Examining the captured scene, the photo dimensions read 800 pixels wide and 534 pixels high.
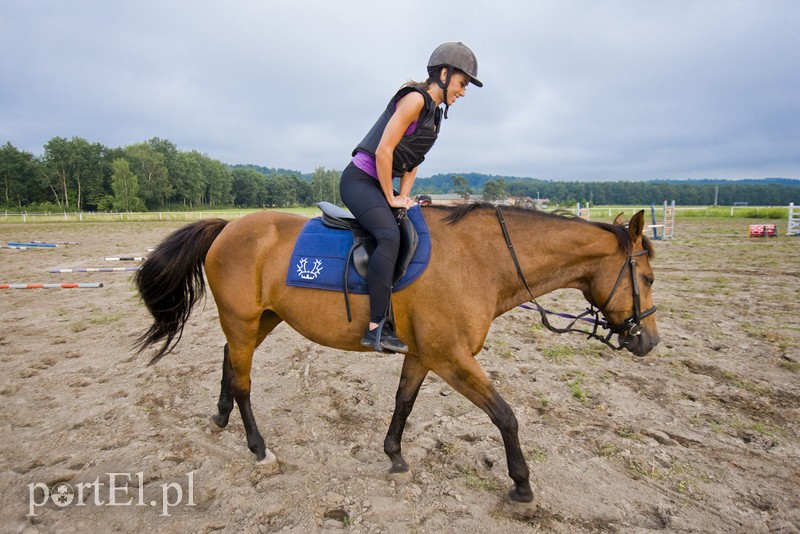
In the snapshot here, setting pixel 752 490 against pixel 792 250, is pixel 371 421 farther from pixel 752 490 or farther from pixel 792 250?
pixel 792 250

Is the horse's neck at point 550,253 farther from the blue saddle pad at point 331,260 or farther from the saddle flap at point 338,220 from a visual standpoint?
the saddle flap at point 338,220

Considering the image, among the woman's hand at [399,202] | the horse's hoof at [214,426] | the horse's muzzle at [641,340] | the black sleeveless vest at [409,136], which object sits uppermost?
the black sleeveless vest at [409,136]

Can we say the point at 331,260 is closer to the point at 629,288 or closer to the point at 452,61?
the point at 452,61

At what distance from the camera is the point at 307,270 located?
3506 mm

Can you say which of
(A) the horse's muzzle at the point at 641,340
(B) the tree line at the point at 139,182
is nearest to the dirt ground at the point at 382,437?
(A) the horse's muzzle at the point at 641,340

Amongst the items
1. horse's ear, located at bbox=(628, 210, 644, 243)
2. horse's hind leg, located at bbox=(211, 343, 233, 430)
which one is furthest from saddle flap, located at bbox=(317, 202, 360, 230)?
horse's ear, located at bbox=(628, 210, 644, 243)

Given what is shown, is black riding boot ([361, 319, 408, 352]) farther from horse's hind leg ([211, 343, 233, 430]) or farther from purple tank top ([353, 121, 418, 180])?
horse's hind leg ([211, 343, 233, 430])

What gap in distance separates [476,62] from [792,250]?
20194 mm

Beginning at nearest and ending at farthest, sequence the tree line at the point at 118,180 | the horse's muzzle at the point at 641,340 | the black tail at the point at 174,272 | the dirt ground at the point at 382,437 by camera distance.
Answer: the dirt ground at the point at 382,437 < the horse's muzzle at the point at 641,340 < the black tail at the point at 174,272 < the tree line at the point at 118,180

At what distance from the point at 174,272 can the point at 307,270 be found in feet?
5.15

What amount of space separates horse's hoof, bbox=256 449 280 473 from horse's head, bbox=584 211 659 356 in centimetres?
314

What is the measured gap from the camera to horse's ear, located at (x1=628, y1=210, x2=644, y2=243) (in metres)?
3.32

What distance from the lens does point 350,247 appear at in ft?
11.4

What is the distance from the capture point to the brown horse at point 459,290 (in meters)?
3.19
